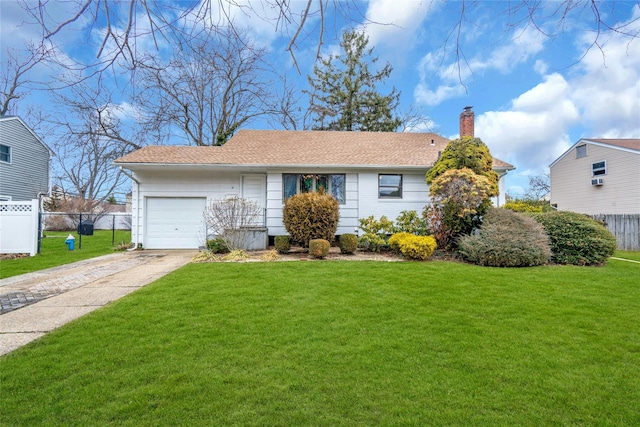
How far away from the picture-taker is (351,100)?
2188 cm

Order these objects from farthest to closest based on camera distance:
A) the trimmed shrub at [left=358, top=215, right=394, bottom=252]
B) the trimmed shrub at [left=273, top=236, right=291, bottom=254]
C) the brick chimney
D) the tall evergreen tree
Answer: the tall evergreen tree, the brick chimney, the trimmed shrub at [left=358, top=215, right=394, bottom=252], the trimmed shrub at [left=273, top=236, right=291, bottom=254]

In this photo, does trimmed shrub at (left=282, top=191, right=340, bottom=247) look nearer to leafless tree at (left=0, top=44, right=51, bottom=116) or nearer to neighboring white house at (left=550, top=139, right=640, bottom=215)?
leafless tree at (left=0, top=44, right=51, bottom=116)

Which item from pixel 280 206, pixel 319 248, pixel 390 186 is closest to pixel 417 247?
pixel 319 248

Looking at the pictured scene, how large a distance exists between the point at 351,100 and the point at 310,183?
12.6 metres

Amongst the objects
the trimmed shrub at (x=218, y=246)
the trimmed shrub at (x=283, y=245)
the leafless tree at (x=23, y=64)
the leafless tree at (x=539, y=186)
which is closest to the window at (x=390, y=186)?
the trimmed shrub at (x=283, y=245)

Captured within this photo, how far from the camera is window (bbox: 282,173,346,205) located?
11766 millimetres

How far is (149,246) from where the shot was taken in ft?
Answer: 38.6

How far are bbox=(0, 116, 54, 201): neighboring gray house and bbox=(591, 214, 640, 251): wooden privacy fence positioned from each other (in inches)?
1207

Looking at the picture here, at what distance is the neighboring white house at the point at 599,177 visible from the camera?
16125 millimetres

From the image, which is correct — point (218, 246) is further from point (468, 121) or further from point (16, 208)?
point (468, 121)

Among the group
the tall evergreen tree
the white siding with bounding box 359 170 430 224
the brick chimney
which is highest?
the tall evergreen tree

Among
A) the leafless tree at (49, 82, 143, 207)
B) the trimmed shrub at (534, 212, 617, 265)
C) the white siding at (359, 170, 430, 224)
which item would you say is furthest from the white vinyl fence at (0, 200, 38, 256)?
the trimmed shrub at (534, 212, 617, 265)

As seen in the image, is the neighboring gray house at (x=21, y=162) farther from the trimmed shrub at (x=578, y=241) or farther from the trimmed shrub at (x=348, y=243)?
the trimmed shrub at (x=578, y=241)

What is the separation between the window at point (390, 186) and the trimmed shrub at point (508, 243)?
3.53 m
